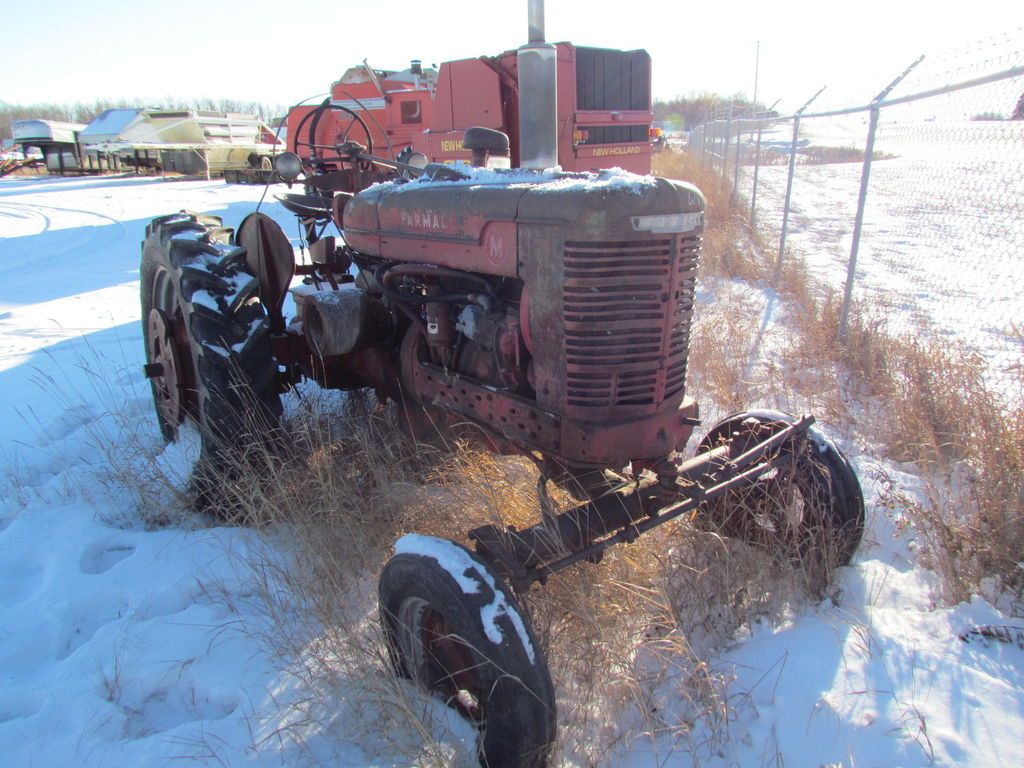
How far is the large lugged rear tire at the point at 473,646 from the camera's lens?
1.78m

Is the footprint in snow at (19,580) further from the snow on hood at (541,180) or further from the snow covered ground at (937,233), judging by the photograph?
the snow covered ground at (937,233)

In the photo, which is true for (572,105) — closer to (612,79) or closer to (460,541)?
(612,79)

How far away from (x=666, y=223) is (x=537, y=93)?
134 centimetres

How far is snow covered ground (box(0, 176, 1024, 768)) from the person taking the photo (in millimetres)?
1957

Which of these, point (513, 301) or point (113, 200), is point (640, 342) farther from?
point (113, 200)

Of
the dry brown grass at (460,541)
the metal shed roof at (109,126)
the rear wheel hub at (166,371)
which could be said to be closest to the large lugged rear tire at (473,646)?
the dry brown grass at (460,541)

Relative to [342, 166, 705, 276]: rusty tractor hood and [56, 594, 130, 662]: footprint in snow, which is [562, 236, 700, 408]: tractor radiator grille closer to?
[342, 166, 705, 276]: rusty tractor hood

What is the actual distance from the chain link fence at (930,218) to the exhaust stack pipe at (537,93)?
218 centimetres

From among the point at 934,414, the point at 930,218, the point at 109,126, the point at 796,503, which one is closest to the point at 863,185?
the point at 934,414

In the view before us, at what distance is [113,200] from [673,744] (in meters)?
19.3

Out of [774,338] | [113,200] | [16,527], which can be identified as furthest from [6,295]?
[113,200]

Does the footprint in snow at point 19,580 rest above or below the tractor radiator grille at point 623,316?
below

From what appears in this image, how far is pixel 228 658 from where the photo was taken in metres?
2.36

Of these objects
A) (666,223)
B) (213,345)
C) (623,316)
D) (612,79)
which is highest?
(612,79)
